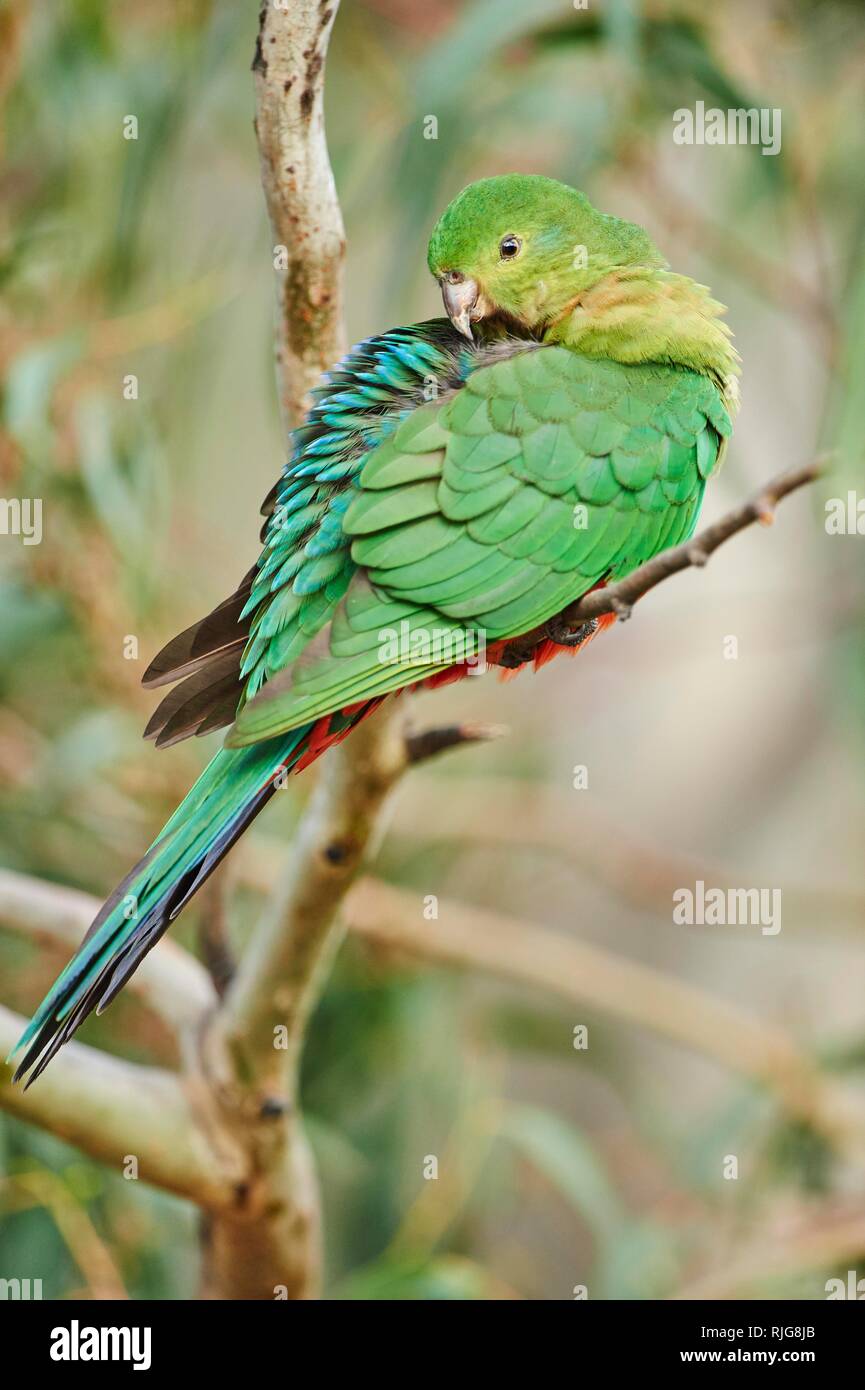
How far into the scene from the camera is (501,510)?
1562 millimetres

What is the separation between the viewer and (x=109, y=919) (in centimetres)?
127

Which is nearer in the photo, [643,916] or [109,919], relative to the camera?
[109,919]

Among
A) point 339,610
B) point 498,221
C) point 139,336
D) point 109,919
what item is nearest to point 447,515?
point 339,610

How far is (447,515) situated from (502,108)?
167 cm

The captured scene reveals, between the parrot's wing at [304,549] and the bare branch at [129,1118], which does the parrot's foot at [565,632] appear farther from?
the bare branch at [129,1118]

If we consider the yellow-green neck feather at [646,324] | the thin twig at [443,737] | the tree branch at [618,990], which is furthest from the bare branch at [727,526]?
the tree branch at [618,990]

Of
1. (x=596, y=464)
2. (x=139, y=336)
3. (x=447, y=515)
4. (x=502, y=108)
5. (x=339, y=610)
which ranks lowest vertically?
(x=339, y=610)

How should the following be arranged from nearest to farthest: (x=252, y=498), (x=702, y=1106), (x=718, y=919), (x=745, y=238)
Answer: (x=745, y=238)
(x=718, y=919)
(x=252, y=498)
(x=702, y=1106)

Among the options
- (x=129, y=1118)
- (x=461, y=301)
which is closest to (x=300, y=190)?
(x=461, y=301)

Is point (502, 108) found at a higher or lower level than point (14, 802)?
higher

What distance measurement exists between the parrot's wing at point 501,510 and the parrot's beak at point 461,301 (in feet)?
0.21

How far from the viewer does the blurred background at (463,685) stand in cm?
269

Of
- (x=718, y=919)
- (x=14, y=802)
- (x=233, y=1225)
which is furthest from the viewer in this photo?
(x=718, y=919)

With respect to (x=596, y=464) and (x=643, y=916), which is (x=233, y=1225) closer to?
(x=596, y=464)
